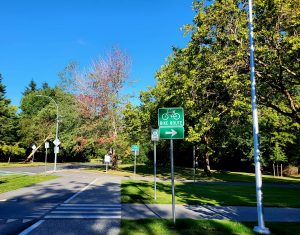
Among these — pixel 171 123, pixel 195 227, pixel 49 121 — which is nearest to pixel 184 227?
pixel 195 227

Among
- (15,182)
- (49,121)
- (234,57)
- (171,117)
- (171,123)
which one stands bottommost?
(15,182)

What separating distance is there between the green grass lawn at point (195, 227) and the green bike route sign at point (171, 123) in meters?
2.40

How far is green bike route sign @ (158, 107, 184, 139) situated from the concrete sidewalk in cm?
273

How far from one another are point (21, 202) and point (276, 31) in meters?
12.7

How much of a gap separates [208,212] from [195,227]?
9.22 ft

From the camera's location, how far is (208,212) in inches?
451

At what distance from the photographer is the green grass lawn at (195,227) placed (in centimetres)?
820

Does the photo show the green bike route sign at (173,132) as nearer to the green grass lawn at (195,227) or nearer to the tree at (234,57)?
the green grass lawn at (195,227)

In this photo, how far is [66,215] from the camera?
10.3 meters

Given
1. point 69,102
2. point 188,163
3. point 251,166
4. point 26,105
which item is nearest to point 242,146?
point 251,166

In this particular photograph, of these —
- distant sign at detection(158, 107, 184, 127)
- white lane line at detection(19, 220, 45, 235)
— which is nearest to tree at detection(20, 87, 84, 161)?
white lane line at detection(19, 220, 45, 235)

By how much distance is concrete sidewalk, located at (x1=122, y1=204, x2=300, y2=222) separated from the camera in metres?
10.5

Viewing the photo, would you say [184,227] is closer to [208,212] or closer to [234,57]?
[208,212]

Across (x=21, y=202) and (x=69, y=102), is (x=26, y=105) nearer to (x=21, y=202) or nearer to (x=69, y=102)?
(x=69, y=102)
